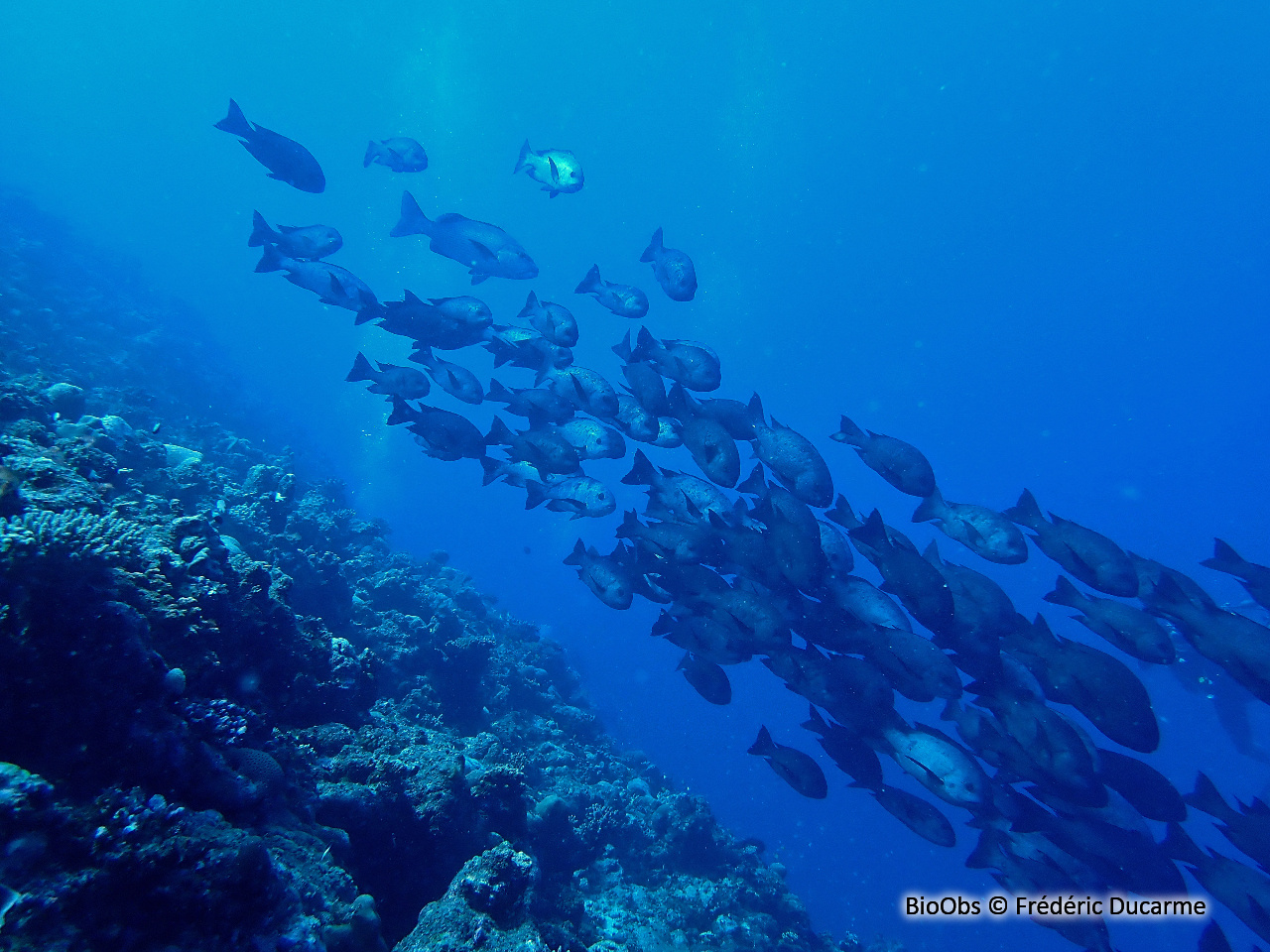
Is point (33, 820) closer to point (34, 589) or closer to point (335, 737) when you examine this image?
point (34, 589)

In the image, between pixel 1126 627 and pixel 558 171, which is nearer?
pixel 1126 627

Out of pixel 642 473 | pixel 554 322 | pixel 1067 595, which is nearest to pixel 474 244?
pixel 554 322

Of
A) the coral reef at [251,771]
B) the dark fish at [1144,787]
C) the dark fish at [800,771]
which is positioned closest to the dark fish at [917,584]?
the dark fish at [800,771]

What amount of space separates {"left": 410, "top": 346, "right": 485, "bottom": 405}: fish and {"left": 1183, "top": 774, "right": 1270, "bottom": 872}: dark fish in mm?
10584

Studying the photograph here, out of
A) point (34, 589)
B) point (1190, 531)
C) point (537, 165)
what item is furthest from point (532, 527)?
point (1190, 531)

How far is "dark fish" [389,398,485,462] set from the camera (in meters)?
7.21

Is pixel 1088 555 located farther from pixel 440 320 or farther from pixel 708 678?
pixel 440 320

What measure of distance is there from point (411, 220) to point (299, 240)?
1.92 m

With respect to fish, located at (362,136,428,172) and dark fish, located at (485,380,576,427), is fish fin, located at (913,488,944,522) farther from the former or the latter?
fish, located at (362,136,428,172)

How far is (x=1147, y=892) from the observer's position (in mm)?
6422

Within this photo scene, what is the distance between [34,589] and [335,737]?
95.2 inches

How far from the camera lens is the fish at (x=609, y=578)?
25.1ft

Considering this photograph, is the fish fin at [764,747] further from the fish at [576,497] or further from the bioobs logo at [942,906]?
the fish at [576,497]

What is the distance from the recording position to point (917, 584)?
6.20 metres
